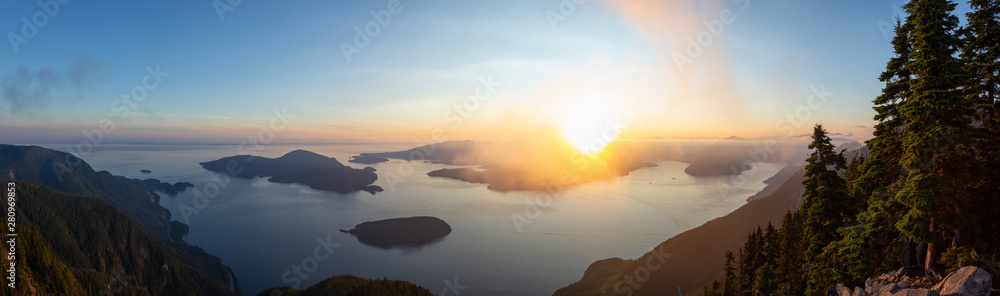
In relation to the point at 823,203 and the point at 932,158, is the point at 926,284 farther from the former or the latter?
the point at 823,203

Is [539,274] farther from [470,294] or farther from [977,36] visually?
[977,36]

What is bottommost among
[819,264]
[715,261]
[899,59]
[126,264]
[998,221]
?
[126,264]

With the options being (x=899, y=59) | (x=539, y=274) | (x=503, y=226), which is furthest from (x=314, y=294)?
(x=899, y=59)
